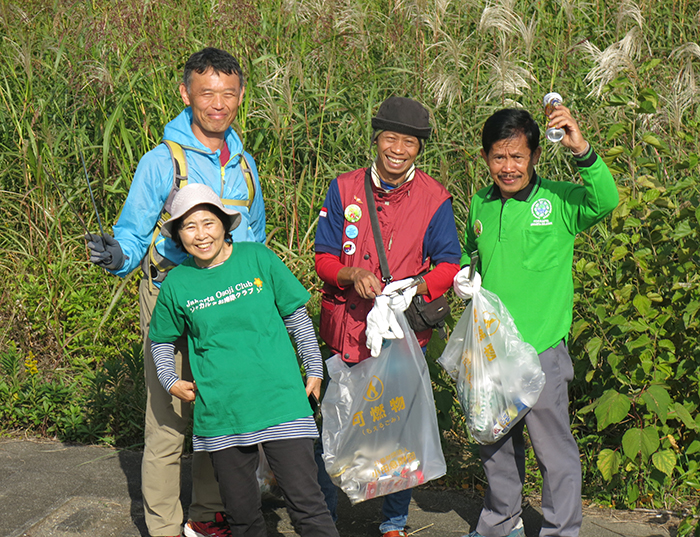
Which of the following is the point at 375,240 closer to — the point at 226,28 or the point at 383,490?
the point at 383,490

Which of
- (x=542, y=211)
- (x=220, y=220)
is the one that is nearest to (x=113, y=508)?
(x=220, y=220)

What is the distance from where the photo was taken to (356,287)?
2.87 m

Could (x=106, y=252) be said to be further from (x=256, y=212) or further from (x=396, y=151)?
(x=396, y=151)

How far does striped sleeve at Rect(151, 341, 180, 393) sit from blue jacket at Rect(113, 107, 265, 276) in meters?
0.35

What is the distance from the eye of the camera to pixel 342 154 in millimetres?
5359

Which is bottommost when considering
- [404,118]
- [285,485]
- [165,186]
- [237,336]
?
[285,485]

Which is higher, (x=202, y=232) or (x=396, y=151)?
(x=396, y=151)

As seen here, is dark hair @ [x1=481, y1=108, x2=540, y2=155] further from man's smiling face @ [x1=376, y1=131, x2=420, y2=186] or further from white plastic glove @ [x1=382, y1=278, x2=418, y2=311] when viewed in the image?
white plastic glove @ [x1=382, y1=278, x2=418, y2=311]

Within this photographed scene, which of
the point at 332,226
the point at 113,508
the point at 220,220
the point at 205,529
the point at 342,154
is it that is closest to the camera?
the point at 220,220

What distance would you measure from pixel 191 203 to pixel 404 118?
94cm

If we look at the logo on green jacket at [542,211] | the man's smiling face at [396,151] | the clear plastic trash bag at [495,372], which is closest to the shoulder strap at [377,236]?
the man's smiling face at [396,151]

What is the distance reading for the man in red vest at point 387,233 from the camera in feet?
9.62

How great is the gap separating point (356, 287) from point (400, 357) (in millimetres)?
367

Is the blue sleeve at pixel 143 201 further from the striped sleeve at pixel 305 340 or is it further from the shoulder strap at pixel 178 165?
the striped sleeve at pixel 305 340
